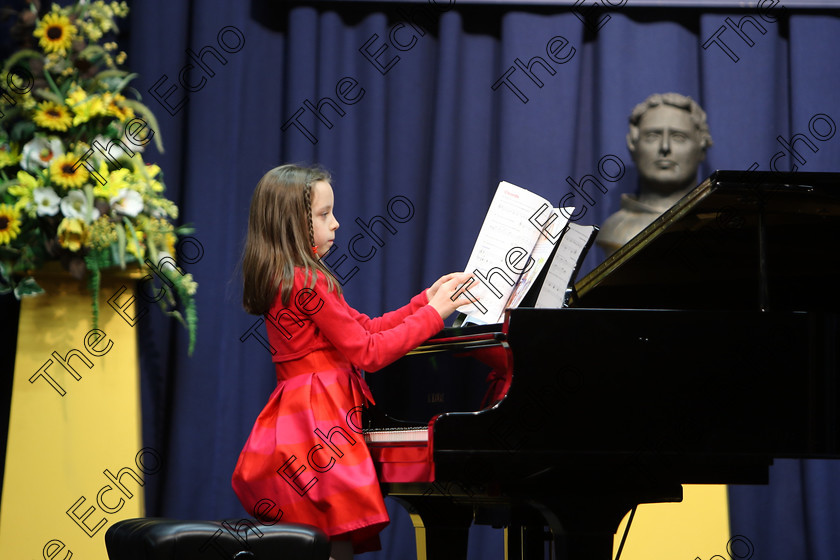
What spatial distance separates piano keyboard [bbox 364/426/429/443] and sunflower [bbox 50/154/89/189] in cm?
146

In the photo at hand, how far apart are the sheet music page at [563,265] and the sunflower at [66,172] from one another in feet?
5.57

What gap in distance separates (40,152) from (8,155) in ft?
0.41

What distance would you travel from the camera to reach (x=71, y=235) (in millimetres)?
2984

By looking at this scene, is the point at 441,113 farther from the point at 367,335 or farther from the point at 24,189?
the point at 367,335

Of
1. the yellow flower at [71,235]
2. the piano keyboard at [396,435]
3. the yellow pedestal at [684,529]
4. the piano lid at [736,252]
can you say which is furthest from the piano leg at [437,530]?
the yellow flower at [71,235]

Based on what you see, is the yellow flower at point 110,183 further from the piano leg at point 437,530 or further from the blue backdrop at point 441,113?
the piano leg at point 437,530

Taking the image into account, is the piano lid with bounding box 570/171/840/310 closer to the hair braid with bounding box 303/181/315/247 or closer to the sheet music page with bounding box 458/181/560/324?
the sheet music page with bounding box 458/181/560/324

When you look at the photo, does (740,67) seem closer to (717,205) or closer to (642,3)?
(642,3)

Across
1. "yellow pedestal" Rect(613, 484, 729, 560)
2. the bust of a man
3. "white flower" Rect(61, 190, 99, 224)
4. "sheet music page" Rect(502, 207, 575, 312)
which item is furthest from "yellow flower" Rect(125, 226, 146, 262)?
"yellow pedestal" Rect(613, 484, 729, 560)

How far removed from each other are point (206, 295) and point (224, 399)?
0.46m

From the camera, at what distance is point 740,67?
165 inches

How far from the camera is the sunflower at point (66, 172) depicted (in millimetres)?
3000

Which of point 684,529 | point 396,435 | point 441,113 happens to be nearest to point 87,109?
point 441,113

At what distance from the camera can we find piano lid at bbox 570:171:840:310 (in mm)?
1937
